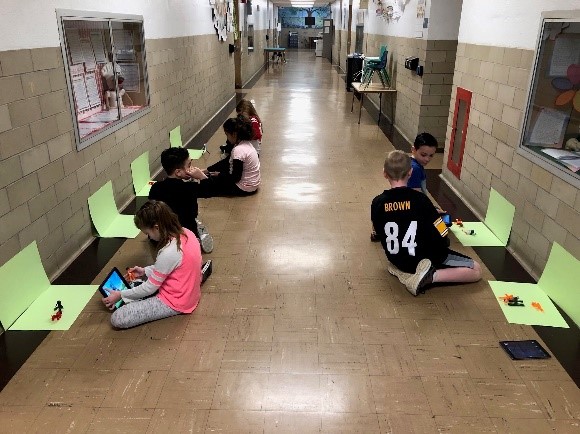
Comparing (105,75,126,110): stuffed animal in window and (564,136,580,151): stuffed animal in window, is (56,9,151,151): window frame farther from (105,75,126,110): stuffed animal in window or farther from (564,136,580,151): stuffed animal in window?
(564,136,580,151): stuffed animal in window

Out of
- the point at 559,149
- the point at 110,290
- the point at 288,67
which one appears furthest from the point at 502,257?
the point at 288,67

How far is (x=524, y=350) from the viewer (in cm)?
286

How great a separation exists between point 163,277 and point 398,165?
1838mm

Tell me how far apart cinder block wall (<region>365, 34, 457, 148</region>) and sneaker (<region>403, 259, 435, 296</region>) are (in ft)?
15.1

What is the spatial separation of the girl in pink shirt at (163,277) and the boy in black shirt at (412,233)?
55.6 inches

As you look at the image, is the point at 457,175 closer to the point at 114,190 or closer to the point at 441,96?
the point at 441,96

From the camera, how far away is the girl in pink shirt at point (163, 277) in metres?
2.91

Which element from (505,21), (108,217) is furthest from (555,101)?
(108,217)

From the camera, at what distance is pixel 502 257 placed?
4.00 meters

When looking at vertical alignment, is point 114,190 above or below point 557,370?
above

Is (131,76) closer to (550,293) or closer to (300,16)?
(550,293)

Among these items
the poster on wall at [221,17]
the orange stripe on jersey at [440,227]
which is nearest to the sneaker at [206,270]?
the orange stripe on jersey at [440,227]

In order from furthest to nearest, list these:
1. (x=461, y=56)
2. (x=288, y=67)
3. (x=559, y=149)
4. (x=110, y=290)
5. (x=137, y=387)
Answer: (x=288, y=67)
(x=461, y=56)
(x=559, y=149)
(x=110, y=290)
(x=137, y=387)

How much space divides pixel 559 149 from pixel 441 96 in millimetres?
3759
